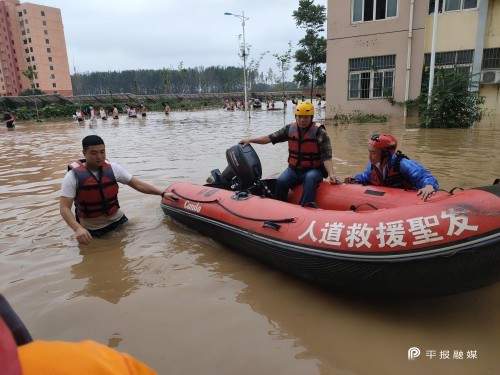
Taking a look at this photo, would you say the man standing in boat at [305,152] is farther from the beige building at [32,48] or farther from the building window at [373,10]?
the beige building at [32,48]

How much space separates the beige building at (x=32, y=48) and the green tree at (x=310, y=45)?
45613mm

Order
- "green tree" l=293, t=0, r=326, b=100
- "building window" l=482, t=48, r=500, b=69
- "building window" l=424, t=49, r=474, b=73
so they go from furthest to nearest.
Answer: "green tree" l=293, t=0, r=326, b=100 < "building window" l=424, t=49, r=474, b=73 < "building window" l=482, t=48, r=500, b=69

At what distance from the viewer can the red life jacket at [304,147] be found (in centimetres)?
408

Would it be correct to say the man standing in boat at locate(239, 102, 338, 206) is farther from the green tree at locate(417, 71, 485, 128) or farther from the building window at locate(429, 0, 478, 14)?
the building window at locate(429, 0, 478, 14)

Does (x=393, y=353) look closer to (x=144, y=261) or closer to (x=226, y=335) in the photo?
(x=226, y=335)

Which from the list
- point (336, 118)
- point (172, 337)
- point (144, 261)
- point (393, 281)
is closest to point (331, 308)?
point (393, 281)

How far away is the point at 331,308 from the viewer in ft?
8.63

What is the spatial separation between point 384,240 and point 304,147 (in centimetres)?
195

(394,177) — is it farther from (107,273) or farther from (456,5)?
(456,5)

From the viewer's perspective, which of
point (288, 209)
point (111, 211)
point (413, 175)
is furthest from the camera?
point (111, 211)

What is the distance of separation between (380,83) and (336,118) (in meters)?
2.04

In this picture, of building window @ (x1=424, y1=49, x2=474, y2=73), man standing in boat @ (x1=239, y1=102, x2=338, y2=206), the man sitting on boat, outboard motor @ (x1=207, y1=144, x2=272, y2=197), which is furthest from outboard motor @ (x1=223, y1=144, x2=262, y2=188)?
building window @ (x1=424, y1=49, x2=474, y2=73)

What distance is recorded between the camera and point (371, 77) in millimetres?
13984

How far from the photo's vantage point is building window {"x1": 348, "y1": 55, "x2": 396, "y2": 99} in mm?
13555
